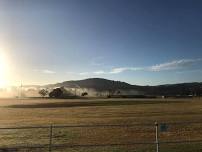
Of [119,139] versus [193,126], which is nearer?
[119,139]

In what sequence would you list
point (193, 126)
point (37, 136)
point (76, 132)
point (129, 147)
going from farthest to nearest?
point (193, 126) < point (76, 132) < point (37, 136) < point (129, 147)

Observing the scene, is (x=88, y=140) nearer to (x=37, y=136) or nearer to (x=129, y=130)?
(x=37, y=136)

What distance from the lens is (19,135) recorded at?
2958 cm

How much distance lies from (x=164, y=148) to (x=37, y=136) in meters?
10.6

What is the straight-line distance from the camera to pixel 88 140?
2631cm

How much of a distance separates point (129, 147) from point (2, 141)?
8.78 m

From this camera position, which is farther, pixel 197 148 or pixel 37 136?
pixel 37 136

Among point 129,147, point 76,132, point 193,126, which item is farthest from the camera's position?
point 193,126

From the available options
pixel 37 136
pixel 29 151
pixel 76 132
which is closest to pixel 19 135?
pixel 37 136

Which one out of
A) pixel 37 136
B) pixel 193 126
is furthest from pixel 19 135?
pixel 193 126

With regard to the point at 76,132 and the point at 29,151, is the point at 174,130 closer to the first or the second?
the point at 76,132

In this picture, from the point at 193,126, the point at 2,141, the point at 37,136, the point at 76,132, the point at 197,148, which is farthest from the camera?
the point at 193,126

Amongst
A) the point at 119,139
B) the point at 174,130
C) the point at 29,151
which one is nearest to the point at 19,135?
the point at 119,139

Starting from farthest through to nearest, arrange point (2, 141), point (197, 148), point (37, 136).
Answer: point (37, 136)
point (2, 141)
point (197, 148)
